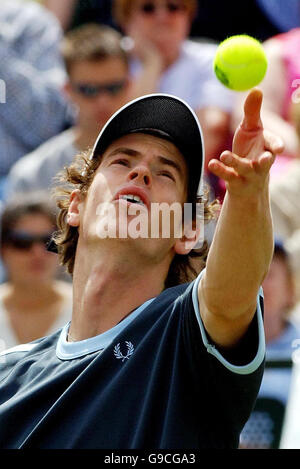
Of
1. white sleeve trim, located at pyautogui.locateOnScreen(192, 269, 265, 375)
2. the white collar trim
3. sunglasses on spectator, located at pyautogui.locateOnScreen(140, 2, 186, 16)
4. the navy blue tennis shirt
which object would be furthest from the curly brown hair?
sunglasses on spectator, located at pyautogui.locateOnScreen(140, 2, 186, 16)

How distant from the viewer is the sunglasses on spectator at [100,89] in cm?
496

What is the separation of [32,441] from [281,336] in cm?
198

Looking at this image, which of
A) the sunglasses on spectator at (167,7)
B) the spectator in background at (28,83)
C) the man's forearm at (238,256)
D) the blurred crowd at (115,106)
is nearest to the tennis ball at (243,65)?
the man's forearm at (238,256)

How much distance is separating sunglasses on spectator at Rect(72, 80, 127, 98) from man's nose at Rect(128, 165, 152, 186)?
2465 millimetres

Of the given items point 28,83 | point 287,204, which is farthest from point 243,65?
point 28,83

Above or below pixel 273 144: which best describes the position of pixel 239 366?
below

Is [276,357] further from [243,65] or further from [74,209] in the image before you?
[243,65]

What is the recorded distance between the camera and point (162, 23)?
5.34 meters

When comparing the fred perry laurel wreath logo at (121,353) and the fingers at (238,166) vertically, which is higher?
the fingers at (238,166)

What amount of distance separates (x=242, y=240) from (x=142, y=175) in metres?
0.57

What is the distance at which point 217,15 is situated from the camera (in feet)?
18.8

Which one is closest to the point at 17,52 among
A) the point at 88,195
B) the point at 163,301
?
the point at 88,195

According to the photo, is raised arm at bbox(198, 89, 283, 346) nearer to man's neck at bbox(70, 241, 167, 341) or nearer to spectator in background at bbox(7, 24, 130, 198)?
man's neck at bbox(70, 241, 167, 341)

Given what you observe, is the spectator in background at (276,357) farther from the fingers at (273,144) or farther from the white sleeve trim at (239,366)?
the fingers at (273,144)
